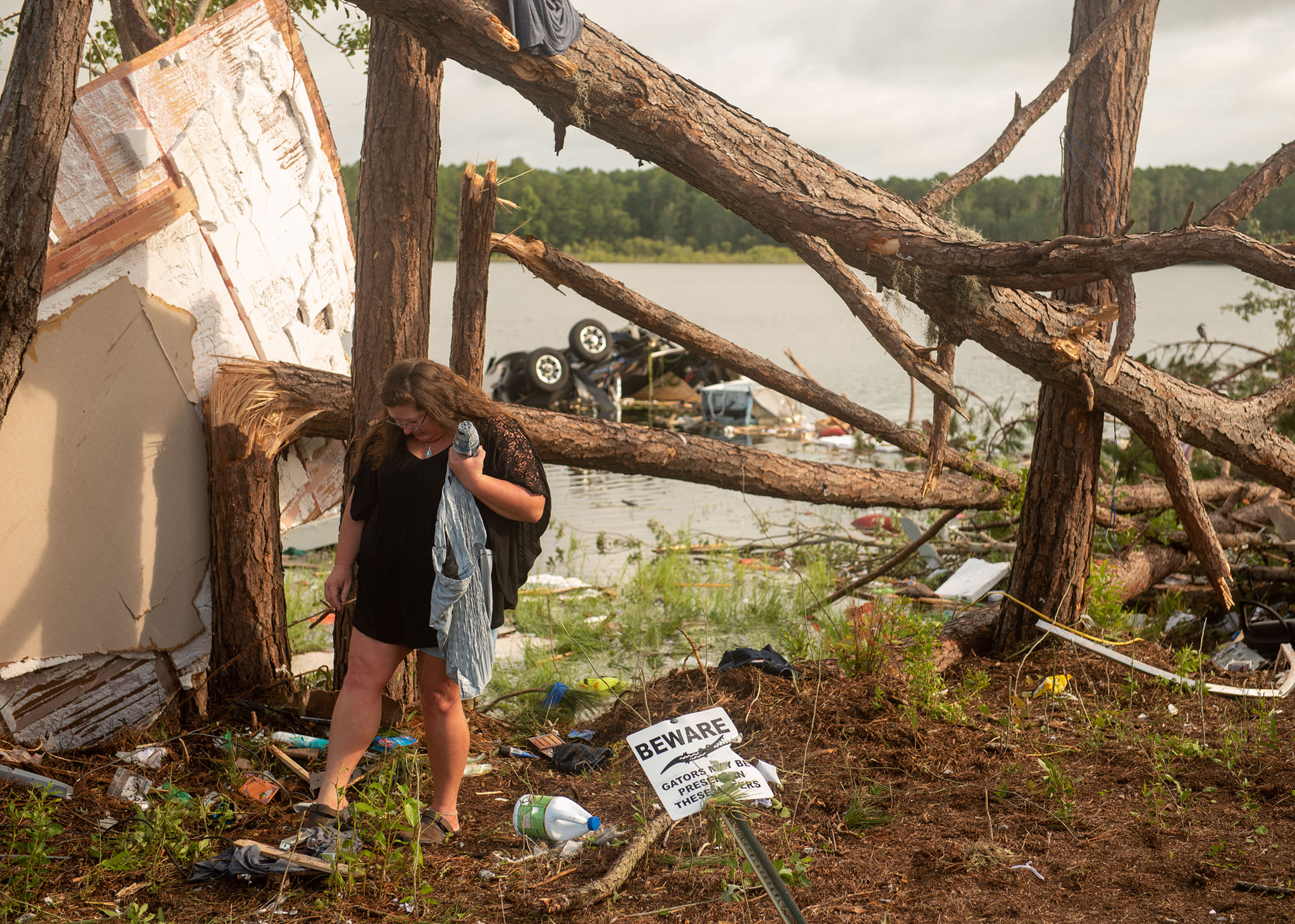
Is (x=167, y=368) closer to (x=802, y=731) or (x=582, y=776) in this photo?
(x=582, y=776)

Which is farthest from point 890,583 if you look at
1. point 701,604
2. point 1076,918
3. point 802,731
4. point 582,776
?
point 1076,918

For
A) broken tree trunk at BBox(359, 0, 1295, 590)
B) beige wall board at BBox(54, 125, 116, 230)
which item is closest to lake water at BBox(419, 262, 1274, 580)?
broken tree trunk at BBox(359, 0, 1295, 590)

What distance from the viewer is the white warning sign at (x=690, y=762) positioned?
11.1 feet

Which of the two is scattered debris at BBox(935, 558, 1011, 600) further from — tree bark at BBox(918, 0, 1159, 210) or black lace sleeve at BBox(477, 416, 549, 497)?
black lace sleeve at BBox(477, 416, 549, 497)

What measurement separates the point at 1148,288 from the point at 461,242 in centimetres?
4931

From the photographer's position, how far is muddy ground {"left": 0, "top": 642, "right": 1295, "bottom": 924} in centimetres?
300

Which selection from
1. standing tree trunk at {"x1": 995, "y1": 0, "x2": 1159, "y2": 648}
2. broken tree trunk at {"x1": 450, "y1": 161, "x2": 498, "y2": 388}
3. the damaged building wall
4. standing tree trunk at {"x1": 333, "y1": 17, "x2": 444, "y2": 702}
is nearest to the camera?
the damaged building wall

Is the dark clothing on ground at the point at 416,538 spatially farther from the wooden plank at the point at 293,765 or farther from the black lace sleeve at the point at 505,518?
the wooden plank at the point at 293,765

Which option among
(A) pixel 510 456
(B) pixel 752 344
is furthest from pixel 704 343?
(B) pixel 752 344

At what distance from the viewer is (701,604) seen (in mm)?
7086

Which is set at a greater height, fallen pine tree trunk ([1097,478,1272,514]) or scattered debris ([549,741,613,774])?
fallen pine tree trunk ([1097,478,1272,514])

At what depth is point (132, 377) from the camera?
4375mm

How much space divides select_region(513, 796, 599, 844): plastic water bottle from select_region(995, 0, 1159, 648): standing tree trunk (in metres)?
2.84

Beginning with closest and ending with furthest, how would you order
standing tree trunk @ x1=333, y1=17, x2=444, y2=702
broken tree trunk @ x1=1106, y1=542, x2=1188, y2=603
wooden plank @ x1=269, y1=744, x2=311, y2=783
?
1. wooden plank @ x1=269, y1=744, x2=311, y2=783
2. standing tree trunk @ x1=333, y1=17, x2=444, y2=702
3. broken tree trunk @ x1=1106, y1=542, x2=1188, y2=603
